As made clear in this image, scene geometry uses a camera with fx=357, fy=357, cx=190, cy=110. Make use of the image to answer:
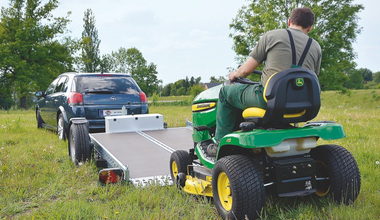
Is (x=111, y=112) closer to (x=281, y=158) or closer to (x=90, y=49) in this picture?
(x=281, y=158)

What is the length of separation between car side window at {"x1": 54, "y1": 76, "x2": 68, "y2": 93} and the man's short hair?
5944 millimetres

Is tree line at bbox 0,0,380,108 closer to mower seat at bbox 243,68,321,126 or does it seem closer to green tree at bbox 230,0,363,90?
green tree at bbox 230,0,363,90

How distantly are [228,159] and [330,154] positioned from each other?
957 millimetres

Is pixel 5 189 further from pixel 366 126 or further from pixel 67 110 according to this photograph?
pixel 366 126

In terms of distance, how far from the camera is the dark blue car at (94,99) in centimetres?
709

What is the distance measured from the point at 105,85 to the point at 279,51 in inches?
202

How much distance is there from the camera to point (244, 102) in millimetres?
3178

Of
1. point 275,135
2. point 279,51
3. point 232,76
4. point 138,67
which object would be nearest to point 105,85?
point 232,76

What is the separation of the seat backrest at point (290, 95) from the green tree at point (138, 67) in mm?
58070

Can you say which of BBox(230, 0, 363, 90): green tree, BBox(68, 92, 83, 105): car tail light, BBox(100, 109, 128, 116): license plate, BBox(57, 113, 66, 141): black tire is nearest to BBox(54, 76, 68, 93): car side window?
BBox(57, 113, 66, 141): black tire

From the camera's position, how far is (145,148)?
5406mm

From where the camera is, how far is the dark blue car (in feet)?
23.3

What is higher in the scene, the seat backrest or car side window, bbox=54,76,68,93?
car side window, bbox=54,76,68,93

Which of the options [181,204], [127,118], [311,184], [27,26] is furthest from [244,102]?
[27,26]
